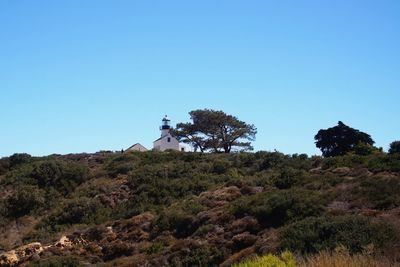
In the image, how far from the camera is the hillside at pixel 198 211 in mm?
13883

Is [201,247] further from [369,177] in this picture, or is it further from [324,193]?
[369,177]

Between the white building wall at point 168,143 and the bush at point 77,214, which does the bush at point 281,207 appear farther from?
the white building wall at point 168,143

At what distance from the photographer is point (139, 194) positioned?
2839 centimetres

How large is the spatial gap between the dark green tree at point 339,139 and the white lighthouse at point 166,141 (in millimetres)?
19761

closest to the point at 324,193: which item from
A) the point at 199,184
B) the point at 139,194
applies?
the point at 199,184

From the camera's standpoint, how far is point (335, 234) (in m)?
12.8

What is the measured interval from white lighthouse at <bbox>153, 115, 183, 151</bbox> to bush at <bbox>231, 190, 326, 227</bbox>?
3600cm

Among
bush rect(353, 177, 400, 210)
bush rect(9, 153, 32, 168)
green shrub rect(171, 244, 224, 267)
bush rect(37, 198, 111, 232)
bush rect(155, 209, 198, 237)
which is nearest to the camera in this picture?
green shrub rect(171, 244, 224, 267)

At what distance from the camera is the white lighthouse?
56.2 m

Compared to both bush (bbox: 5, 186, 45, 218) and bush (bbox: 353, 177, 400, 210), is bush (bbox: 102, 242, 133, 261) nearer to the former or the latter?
bush (bbox: 353, 177, 400, 210)

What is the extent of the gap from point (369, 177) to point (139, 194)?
13.1 m

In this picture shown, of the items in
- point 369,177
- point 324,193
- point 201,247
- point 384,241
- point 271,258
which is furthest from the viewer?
point 369,177

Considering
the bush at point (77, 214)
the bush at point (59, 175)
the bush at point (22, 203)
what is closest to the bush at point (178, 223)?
the bush at point (77, 214)

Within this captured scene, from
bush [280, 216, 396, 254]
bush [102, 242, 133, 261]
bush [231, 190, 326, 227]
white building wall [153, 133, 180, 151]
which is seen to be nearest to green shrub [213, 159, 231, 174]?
bush [231, 190, 326, 227]
